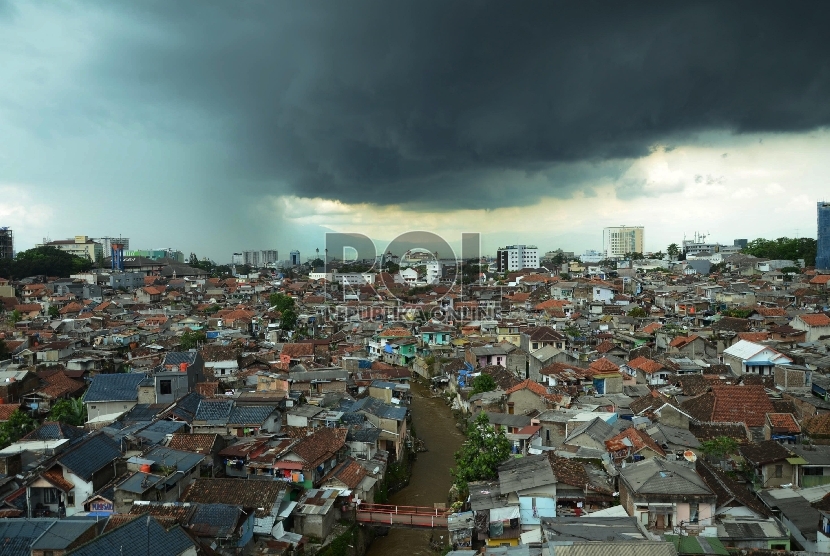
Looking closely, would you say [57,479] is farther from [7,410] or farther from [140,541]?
[7,410]

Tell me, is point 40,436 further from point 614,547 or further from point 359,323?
point 359,323

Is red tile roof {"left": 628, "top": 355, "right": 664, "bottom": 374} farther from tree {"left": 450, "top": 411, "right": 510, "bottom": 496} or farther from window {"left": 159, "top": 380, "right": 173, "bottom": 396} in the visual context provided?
window {"left": 159, "top": 380, "right": 173, "bottom": 396}

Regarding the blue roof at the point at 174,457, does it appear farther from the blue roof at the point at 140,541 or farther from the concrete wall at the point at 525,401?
the concrete wall at the point at 525,401

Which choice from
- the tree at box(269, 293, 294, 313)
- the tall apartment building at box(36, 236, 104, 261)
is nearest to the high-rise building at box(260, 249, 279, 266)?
the tall apartment building at box(36, 236, 104, 261)

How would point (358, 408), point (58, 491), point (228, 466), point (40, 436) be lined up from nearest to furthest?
point (58, 491)
point (228, 466)
point (40, 436)
point (358, 408)

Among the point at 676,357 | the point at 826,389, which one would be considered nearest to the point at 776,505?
the point at 826,389

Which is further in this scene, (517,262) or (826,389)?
(517,262)

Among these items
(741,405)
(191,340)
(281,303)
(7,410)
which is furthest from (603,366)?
(281,303)
